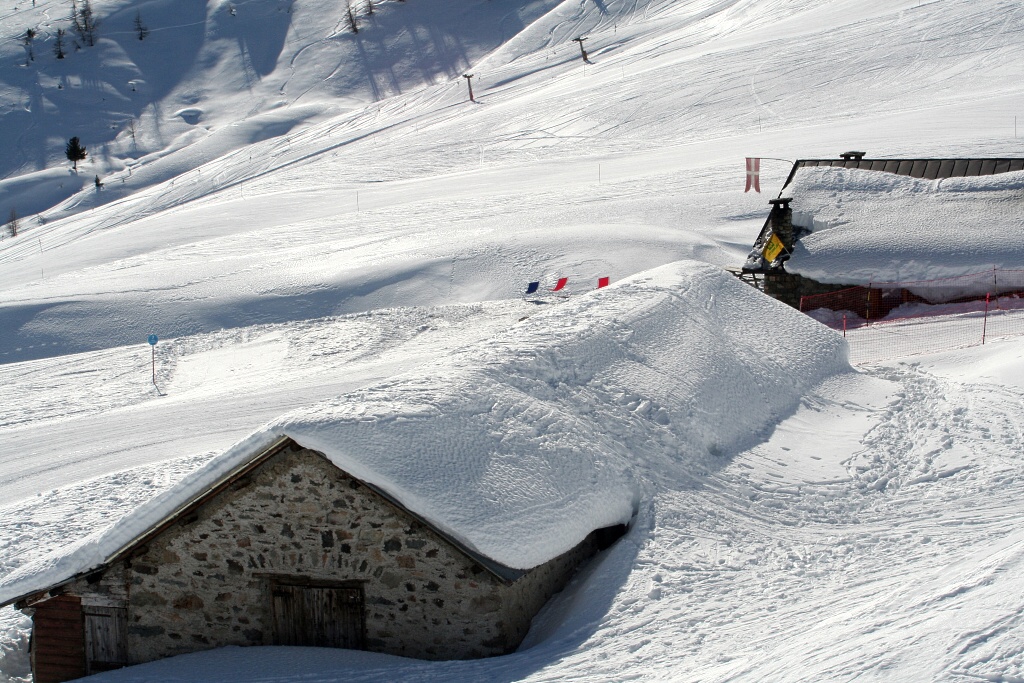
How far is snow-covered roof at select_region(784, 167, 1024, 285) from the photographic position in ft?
72.7

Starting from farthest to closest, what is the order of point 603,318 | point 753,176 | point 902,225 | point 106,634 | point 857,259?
1. point 753,176
2. point 902,225
3. point 857,259
4. point 603,318
5. point 106,634

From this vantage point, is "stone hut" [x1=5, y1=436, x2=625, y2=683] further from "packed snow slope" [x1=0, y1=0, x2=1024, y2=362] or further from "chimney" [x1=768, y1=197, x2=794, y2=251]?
"packed snow slope" [x1=0, y1=0, x2=1024, y2=362]

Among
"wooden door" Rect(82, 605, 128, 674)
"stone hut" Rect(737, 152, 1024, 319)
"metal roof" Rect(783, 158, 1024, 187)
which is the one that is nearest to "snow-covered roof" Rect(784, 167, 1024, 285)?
"stone hut" Rect(737, 152, 1024, 319)

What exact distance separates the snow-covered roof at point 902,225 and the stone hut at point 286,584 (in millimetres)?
14758

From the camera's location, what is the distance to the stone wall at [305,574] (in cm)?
904

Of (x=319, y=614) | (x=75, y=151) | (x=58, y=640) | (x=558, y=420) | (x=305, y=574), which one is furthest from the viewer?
(x=75, y=151)

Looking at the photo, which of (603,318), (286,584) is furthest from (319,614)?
(603,318)

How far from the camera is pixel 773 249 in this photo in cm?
2262

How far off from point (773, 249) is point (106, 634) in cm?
1675

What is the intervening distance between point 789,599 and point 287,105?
77.0 metres

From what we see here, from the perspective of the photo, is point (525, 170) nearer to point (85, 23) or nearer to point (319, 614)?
point (319, 614)

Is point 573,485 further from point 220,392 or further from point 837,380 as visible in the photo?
point 220,392

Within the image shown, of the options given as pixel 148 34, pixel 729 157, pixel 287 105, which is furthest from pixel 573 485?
pixel 148 34

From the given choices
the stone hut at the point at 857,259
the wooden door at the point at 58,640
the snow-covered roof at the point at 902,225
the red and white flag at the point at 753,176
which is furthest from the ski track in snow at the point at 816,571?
the red and white flag at the point at 753,176
